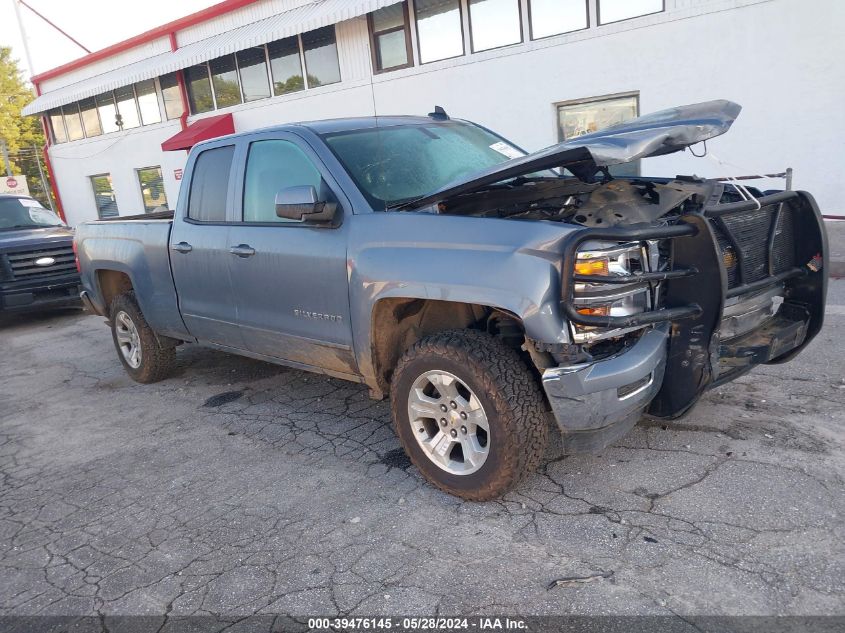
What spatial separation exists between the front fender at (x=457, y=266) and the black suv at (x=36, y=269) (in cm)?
710

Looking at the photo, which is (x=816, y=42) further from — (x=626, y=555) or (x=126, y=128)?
(x=126, y=128)

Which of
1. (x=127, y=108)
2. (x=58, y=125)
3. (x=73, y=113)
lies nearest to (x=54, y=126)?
(x=58, y=125)

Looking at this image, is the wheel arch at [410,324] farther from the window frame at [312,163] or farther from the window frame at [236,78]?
the window frame at [236,78]

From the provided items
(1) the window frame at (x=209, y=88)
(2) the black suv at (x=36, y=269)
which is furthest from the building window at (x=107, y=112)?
(2) the black suv at (x=36, y=269)

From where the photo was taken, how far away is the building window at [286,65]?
15.6 m

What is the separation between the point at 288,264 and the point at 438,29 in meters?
10.6

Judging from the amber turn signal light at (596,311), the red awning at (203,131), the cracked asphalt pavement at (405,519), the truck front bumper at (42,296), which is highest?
the red awning at (203,131)

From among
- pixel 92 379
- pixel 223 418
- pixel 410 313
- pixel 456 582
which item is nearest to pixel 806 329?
pixel 410 313

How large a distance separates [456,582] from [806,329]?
8.03 feet

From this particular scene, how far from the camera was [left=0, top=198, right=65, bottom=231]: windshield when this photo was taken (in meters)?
10.0

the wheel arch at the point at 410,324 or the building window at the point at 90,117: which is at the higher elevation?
the building window at the point at 90,117

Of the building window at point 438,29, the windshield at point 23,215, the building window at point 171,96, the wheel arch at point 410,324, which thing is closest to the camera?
the wheel arch at point 410,324

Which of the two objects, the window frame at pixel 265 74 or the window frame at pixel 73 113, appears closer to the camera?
the window frame at pixel 265 74

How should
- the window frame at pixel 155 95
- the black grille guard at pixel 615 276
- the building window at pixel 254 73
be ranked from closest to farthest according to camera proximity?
the black grille guard at pixel 615 276 → the building window at pixel 254 73 → the window frame at pixel 155 95
